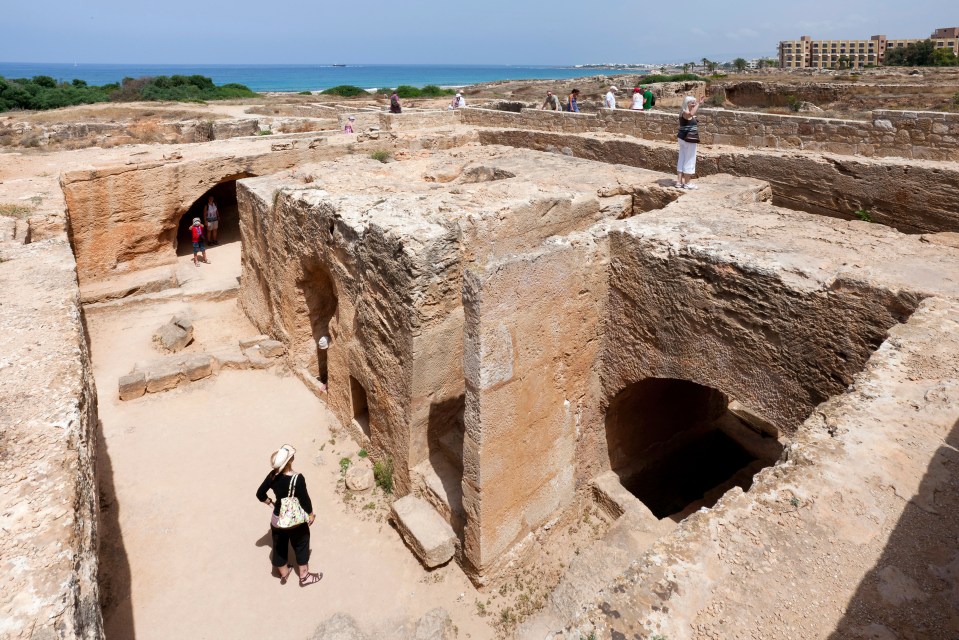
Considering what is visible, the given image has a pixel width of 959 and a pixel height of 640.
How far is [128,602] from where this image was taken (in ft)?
17.6

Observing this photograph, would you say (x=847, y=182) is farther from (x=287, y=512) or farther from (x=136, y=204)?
(x=136, y=204)

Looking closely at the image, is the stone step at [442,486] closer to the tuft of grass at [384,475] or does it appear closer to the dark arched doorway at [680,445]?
the tuft of grass at [384,475]

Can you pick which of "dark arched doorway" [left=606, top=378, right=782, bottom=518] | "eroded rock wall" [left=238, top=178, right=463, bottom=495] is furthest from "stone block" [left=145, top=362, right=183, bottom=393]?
"dark arched doorway" [left=606, top=378, right=782, bottom=518]

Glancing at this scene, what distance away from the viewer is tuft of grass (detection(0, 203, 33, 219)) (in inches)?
369

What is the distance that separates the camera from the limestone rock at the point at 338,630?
5.07m

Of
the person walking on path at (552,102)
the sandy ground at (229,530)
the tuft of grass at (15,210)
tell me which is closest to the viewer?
the sandy ground at (229,530)

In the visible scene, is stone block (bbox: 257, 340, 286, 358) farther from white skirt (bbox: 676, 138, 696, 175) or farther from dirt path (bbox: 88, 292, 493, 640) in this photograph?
white skirt (bbox: 676, 138, 696, 175)

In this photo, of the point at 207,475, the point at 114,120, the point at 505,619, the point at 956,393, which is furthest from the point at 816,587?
the point at 114,120

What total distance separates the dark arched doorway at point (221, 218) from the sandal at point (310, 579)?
34.7 feet

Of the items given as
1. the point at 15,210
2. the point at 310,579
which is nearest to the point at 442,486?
the point at 310,579

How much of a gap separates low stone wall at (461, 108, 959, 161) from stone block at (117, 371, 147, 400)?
9.44 metres

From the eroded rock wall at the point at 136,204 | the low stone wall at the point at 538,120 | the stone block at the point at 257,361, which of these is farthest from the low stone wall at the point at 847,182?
the eroded rock wall at the point at 136,204

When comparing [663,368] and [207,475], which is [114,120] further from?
[663,368]

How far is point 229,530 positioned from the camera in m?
6.18
